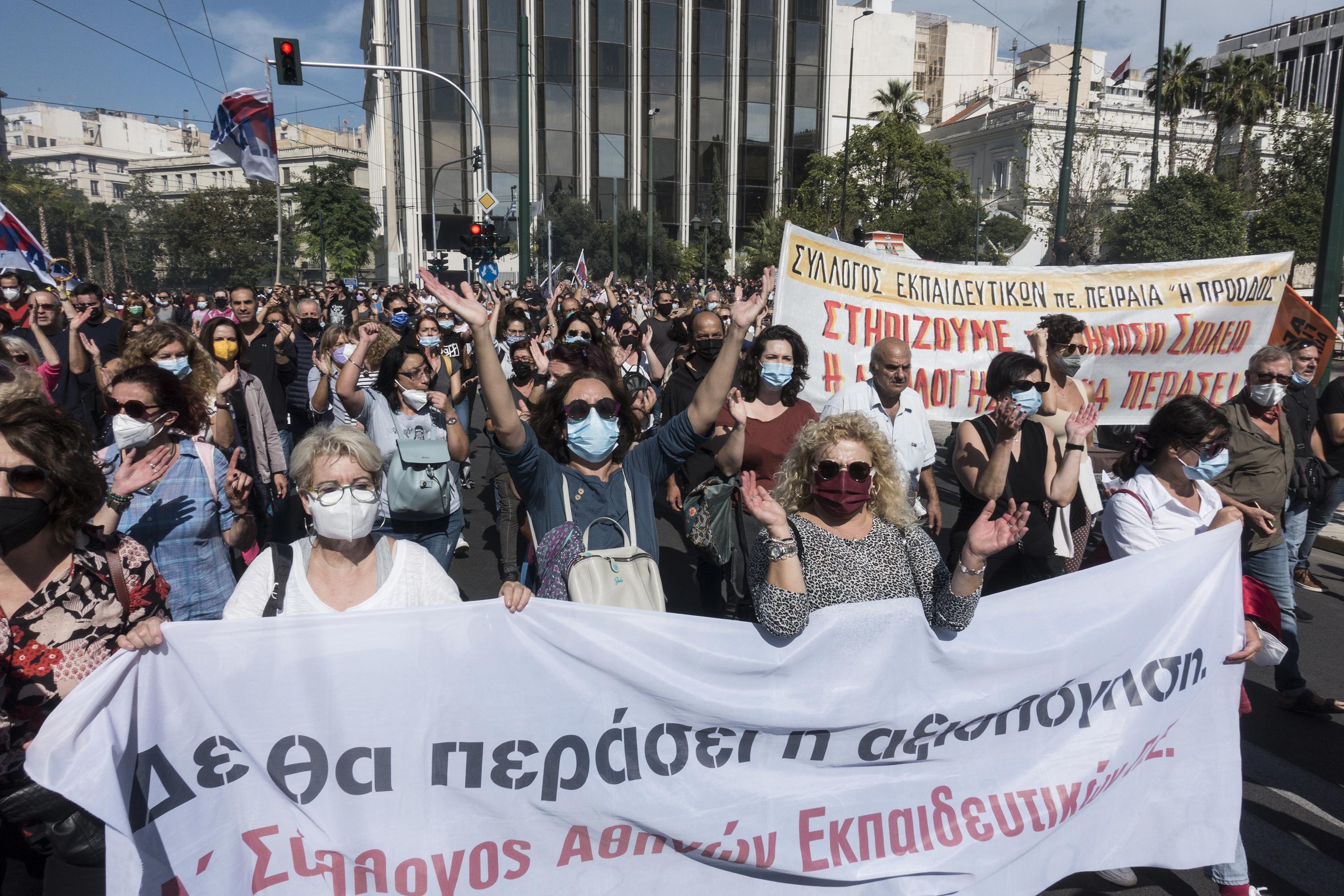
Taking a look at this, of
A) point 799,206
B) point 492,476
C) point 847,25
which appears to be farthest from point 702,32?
point 492,476

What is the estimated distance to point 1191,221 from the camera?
26219 millimetres

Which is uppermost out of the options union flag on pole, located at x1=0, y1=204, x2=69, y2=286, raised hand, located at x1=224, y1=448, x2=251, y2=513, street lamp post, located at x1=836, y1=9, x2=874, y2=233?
street lamp post, located at x1=836, y1=9, x2=874, y2=233

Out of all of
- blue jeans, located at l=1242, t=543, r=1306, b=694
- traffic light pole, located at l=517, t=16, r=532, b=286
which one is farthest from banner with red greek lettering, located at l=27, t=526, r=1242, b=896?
traffic light pole, located at l=517, t=16, r=532, b=286

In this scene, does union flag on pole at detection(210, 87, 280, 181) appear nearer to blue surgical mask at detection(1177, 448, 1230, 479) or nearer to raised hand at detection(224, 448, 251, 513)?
raised hand at detection(224, 448, 251, 513)

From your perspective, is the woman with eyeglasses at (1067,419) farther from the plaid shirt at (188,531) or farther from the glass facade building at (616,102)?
the glass facade building at (616,102)

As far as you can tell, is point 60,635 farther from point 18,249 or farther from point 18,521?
point 18,249

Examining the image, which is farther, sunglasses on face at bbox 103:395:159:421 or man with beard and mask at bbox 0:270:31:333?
man with beard and mask at bbox 0:270:31:333

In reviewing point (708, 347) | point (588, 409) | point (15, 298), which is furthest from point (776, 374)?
point (15, 298)

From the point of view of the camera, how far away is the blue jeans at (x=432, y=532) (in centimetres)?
453

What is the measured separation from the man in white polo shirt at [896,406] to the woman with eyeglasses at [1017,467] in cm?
57

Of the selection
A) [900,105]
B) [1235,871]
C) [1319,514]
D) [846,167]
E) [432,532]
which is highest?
[900,105]

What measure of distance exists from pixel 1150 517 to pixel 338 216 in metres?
58.8

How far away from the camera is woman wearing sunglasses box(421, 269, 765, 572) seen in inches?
126

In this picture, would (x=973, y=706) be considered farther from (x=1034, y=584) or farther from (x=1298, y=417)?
(x=1298, y=417)
